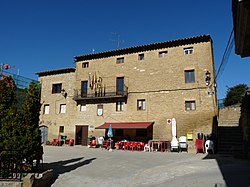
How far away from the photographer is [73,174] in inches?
353

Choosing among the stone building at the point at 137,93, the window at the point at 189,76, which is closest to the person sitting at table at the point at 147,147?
the stone building at the point at 137,93

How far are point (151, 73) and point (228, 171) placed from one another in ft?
47.3

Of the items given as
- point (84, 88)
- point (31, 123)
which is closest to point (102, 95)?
point (84, 88)

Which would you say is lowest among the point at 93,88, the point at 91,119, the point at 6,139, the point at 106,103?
the point at 6,139

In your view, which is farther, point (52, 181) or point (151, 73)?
point (151, 73)

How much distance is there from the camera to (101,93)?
2355 cm

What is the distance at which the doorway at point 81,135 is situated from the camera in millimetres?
24344

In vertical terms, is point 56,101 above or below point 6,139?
above

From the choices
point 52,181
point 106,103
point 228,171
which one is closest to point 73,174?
point 52,181

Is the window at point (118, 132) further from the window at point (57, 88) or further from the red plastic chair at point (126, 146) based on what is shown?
the window at point (57, 88)

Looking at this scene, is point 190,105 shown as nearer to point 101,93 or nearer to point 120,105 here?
point 120,105

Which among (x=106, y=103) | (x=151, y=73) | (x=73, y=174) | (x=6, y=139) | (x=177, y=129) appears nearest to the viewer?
(x=6, y=139)

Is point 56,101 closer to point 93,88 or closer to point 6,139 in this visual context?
point 93,88

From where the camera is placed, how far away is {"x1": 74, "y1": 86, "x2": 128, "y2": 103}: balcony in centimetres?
2247
